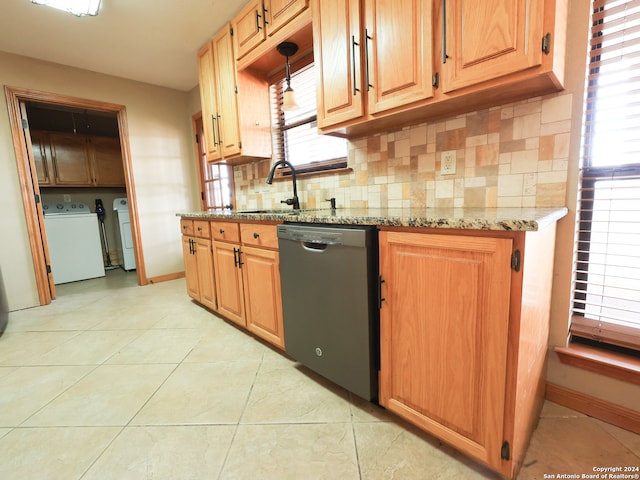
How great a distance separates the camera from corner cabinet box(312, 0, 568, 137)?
957 millimetres

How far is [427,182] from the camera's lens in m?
1.54

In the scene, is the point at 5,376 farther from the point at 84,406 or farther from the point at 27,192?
the point at 27,192

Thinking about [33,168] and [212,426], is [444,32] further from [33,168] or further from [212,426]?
[33,168]

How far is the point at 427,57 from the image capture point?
1161 mm

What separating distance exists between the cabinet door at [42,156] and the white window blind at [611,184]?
18.5 ft

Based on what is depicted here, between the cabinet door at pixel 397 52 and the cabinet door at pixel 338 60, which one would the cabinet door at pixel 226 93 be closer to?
the cabinet door at pixel 338 60

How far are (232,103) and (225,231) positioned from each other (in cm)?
110

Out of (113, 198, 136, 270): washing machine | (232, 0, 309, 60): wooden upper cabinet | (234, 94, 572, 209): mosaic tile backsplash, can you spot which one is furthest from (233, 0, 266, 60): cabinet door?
(113, 198, 136, 270): washing machine

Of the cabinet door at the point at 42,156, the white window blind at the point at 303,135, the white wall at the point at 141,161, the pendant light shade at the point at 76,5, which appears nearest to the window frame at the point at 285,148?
the white window blind at the point at 303,135

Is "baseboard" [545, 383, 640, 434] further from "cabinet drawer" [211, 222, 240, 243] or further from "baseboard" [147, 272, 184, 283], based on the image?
"baseboard" [147, 272, 184, 283]

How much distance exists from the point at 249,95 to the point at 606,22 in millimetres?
2074

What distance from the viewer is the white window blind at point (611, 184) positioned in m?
1.06

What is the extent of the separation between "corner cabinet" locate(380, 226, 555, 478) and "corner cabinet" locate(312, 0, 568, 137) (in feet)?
1.94

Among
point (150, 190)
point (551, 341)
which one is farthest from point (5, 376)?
point (551, 341)
